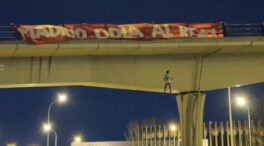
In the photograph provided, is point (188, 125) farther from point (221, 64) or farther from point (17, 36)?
point (17, 36)

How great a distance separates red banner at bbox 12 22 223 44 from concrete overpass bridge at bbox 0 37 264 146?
0.44m

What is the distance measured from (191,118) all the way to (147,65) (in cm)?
425

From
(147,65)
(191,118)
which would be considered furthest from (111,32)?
(191,118)

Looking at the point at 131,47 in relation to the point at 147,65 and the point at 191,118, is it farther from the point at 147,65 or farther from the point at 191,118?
the point at 191,118

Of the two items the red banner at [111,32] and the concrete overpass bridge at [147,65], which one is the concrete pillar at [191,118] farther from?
the red banner at [111,32]

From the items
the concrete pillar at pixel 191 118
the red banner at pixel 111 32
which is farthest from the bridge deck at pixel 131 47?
the concrete pillar at pixel 191 118

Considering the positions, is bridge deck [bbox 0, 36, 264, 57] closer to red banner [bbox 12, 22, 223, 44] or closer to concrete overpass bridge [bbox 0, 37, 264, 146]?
concrete overpass bridge [bbox 0, 37, 264, 146]

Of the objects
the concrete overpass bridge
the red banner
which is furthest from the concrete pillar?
the red banner

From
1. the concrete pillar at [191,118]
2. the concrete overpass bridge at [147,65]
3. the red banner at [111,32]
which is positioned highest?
the red banner at [111,32]

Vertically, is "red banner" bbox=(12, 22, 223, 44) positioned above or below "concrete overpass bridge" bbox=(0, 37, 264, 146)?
above

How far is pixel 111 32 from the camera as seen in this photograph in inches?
1152

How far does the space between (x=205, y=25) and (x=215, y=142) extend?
3039cm

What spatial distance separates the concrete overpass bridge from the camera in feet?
95.3

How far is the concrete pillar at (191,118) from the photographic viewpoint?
31606mm
